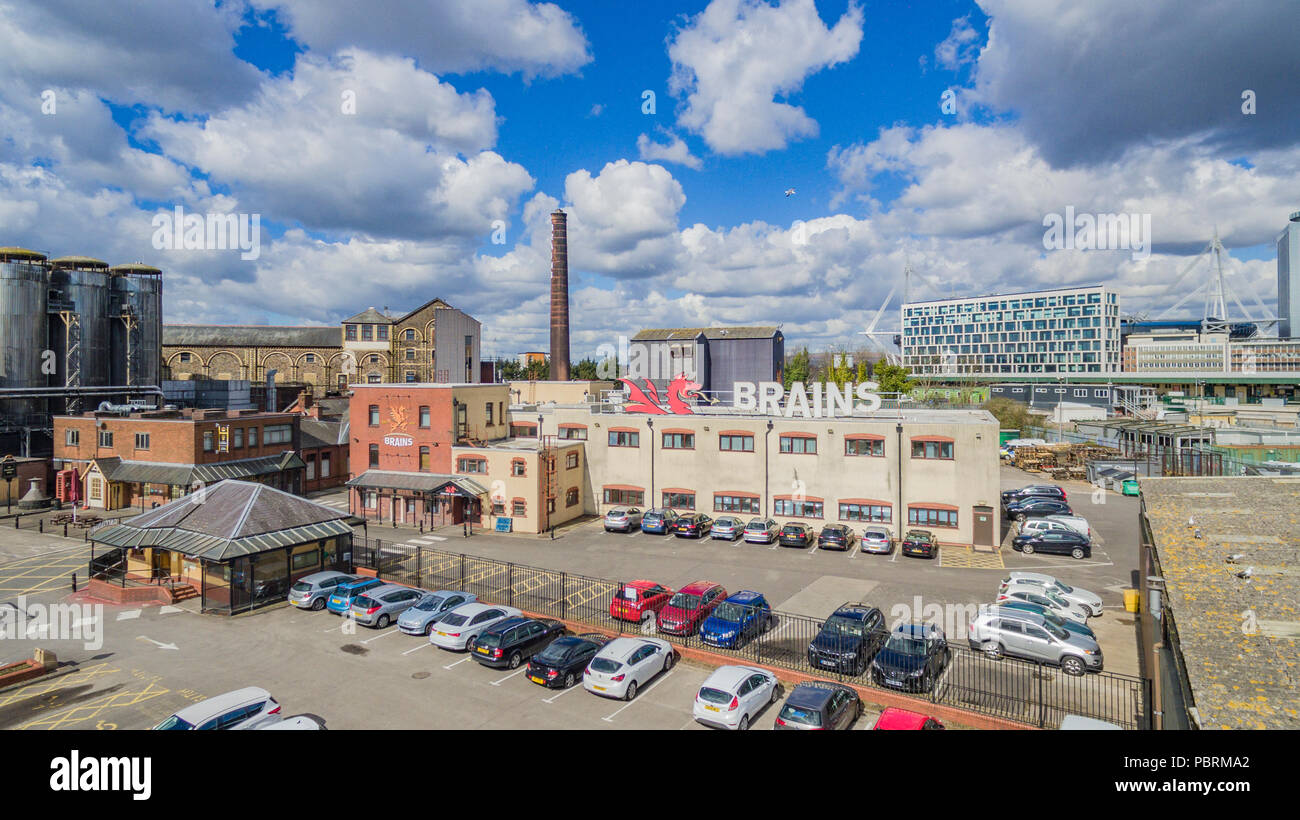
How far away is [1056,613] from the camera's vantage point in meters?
26.1

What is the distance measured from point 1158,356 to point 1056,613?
19049 cm

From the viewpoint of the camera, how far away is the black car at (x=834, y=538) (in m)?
38.6

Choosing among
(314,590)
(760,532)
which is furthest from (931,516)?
(314,590)

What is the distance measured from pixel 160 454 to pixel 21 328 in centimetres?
2855

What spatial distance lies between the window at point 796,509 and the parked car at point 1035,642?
18177mm

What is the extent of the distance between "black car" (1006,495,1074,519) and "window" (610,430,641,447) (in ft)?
86.9

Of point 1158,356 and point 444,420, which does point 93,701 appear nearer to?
point 444,420

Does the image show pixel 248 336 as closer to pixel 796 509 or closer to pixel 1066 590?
pixel 796 509

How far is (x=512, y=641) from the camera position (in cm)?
2286

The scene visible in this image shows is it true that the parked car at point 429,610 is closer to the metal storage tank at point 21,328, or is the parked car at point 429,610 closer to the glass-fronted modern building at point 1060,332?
the metal storage tank at point 21,328

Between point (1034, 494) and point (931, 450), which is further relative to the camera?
point (1034, 494)

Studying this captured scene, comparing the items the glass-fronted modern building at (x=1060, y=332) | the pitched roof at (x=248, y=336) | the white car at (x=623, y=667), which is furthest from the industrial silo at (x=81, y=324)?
→ the glass-fronted modern building at (x=1060, y=332)

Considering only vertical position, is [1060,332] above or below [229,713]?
above

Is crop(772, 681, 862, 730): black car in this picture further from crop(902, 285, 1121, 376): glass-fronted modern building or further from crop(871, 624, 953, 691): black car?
crop(902, 285, 1121, 376): glass-fronted modern building
